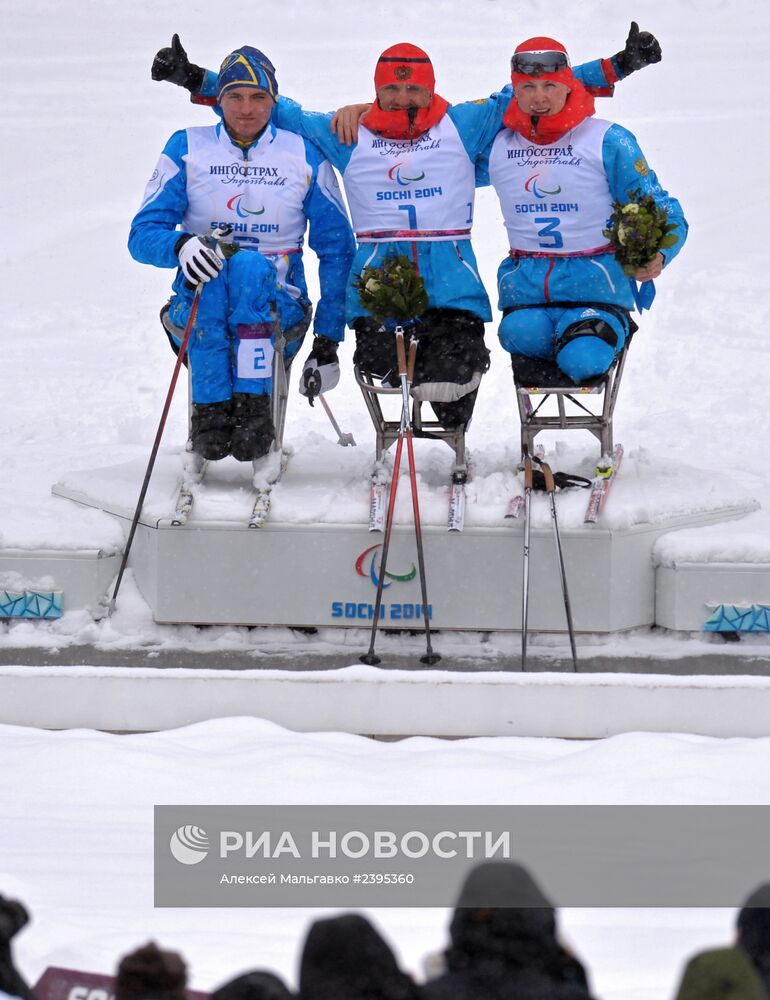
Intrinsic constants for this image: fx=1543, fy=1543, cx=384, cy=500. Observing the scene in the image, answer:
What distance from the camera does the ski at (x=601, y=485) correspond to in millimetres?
6250

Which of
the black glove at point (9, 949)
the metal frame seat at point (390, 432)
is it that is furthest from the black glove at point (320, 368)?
the black glove at point (9, 949)

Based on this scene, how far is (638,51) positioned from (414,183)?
108cm

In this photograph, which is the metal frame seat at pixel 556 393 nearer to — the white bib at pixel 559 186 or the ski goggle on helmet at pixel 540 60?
the white bib at pixel 559 186

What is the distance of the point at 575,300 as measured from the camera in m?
6.64

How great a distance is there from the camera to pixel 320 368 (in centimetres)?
685

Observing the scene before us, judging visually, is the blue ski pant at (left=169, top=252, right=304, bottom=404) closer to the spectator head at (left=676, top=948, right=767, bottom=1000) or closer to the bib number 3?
the bib number 3

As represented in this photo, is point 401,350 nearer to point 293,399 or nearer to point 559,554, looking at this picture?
point 559,554

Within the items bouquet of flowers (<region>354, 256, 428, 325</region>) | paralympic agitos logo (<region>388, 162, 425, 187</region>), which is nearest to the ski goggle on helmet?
paralympic agitos logo (<region>388, 162, 425, 187</region>)

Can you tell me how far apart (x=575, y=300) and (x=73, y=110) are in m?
12.6

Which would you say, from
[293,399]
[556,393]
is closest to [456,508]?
[556,393]

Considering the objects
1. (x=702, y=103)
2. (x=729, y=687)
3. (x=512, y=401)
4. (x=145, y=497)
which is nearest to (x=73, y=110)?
(x=702, y=103)

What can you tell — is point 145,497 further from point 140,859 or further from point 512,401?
point 512,401

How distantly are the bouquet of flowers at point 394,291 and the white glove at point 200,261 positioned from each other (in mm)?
613

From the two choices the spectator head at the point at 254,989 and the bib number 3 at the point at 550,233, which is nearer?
the spectator head at the point at 254,989
